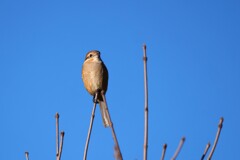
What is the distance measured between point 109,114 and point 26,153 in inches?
24.2

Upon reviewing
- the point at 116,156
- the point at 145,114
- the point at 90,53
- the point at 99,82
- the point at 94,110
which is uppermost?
the point at 90,53

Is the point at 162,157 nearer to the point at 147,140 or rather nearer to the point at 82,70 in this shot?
the point at 147,140

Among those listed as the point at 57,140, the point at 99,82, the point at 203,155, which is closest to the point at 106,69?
the point at 99,82

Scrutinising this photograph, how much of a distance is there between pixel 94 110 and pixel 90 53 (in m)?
3.64

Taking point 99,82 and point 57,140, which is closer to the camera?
point 57,140

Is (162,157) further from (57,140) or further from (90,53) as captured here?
(90,53)

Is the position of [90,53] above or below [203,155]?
above

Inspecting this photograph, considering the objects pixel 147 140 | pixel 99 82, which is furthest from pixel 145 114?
pixel 99 82

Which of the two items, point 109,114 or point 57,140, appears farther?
point 57,140

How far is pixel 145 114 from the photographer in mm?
2332

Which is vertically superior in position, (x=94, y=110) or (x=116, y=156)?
(x=94, y=110)

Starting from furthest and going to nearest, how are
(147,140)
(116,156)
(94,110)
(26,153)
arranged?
(94,110)
(26,153)
(147,140)
(116,156)

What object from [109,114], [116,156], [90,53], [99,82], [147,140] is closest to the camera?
[116,156]

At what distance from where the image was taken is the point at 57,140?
2713mm
